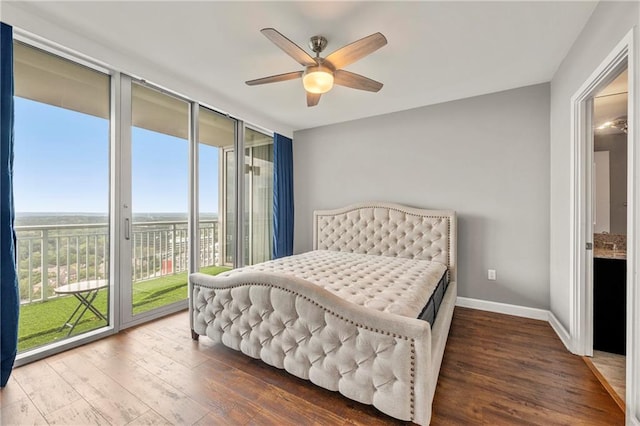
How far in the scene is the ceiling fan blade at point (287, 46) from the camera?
1680 mm

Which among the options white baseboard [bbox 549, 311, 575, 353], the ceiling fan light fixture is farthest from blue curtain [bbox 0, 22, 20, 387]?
white baseboard [bbox 549, 311, 575, 353]

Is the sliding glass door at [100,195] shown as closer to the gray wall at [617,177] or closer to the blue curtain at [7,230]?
the blue curtain at [7,230]

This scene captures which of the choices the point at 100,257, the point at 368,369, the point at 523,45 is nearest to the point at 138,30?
the point at 100,257

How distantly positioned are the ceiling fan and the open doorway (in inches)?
65.0

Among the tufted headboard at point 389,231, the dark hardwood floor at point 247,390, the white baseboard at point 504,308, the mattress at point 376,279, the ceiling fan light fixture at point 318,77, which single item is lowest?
the dark hardwood floor at point 247,390

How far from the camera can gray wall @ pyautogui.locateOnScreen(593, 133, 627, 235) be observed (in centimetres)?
333

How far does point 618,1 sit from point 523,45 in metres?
0.70

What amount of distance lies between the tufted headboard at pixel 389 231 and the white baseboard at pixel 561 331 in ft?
3.11

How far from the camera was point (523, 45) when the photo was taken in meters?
2.22

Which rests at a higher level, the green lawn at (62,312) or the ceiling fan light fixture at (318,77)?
the ceiling fan light fixture at (318,77)

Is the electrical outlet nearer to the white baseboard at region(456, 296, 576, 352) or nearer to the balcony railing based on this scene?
the white baseboard at region(456, 296, 576, 352)

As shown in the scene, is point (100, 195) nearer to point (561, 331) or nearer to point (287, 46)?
point (287, 46)

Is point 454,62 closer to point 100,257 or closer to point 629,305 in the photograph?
point 629,305

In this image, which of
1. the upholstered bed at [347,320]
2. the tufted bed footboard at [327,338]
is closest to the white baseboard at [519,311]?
the upholstered bed at [347,320]
